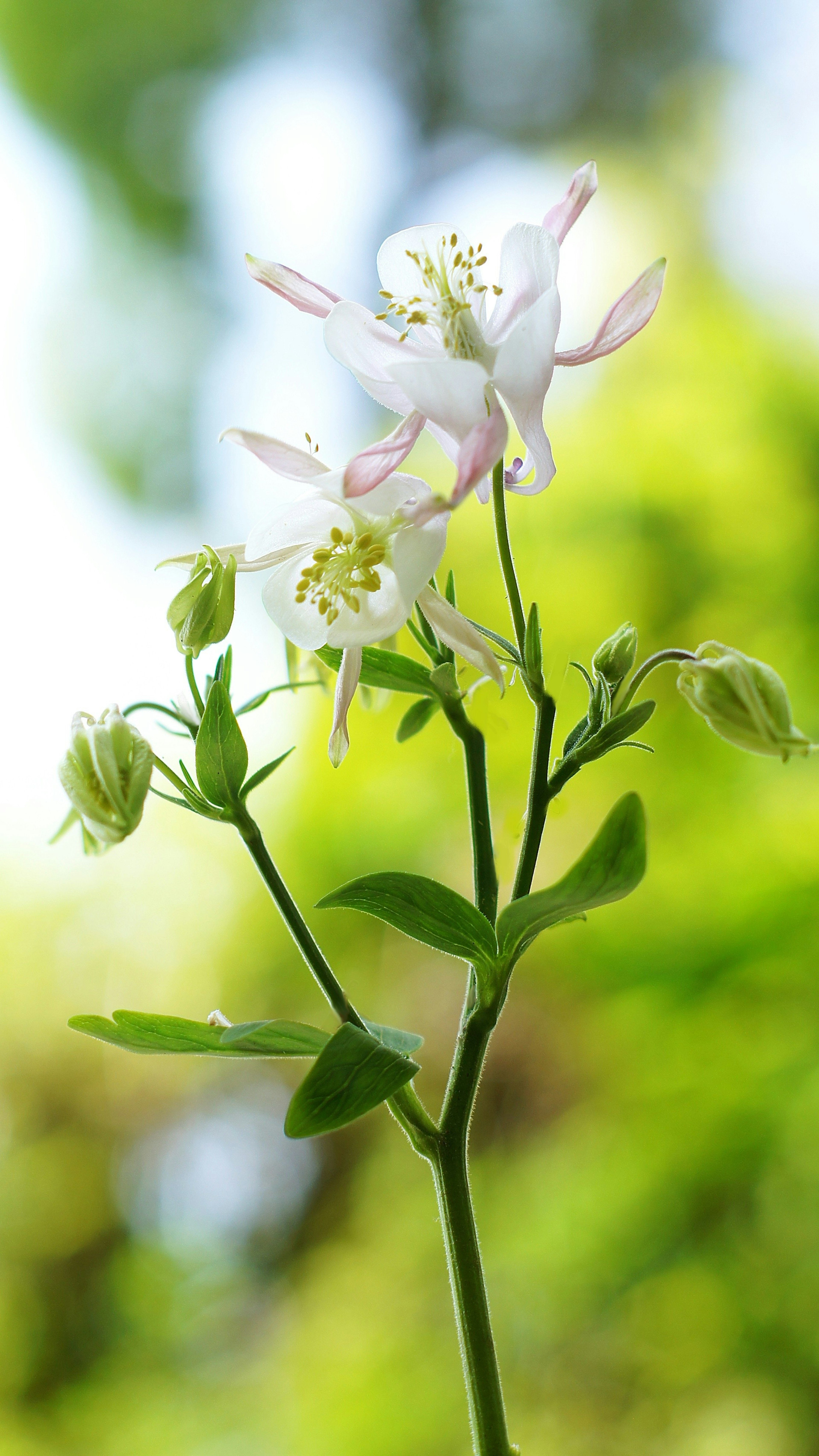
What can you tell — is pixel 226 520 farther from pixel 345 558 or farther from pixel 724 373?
pixel 345 558

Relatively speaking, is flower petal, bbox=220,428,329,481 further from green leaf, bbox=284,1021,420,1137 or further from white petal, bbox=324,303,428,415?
green leaf, bbox=284,1021,420,1137

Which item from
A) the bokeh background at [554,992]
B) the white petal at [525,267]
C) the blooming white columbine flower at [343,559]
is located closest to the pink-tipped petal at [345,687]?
the blooming white columbine flower at [343,559]

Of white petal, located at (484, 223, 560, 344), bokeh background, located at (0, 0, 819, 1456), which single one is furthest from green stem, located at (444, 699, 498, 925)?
bokeh background, located at (0, 0, 819, 1456)

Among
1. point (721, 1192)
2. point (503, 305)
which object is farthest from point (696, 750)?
point (503, 305)

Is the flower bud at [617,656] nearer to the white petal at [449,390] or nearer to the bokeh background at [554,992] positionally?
the white petal at [449,390]

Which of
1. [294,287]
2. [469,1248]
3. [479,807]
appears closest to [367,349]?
[294,287]

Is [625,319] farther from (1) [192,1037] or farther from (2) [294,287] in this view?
(1) [192,1037]
